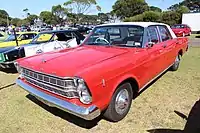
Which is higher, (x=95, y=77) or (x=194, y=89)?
(x=95, y=77)

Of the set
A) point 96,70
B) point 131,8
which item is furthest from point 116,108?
point 131,8

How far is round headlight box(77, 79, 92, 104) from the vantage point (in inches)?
119

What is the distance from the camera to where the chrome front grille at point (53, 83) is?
3164 millimetres

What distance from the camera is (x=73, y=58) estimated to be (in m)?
3.87

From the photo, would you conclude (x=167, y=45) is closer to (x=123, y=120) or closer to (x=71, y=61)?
(x=123, y=120)

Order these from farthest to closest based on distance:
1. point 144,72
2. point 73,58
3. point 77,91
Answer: point 144,72
point 73,58
point 77,91

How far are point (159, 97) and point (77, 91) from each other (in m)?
2.48

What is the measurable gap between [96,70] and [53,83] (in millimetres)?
736

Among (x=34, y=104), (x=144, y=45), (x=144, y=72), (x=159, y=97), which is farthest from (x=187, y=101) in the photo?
(x=34, y=104)

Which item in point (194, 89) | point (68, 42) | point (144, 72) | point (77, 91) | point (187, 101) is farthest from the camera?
point (68, 42)

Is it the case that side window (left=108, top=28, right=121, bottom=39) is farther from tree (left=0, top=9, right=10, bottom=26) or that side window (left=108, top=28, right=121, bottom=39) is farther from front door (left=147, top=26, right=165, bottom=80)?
tree (left=0, top=9, right=10, bottom=26)

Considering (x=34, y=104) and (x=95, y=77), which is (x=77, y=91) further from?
(x=34, y=104)

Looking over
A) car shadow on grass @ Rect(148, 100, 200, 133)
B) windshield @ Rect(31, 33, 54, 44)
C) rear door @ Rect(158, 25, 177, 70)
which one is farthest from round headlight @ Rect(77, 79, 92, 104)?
windshield @ Rect(31, 33, 54, 44)

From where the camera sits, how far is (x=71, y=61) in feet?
12.0
